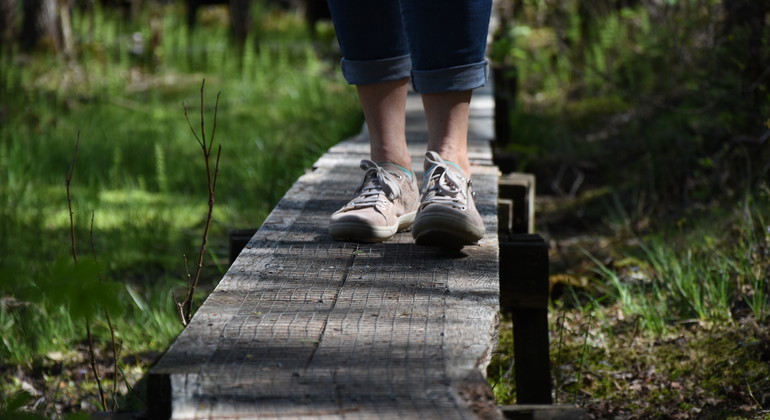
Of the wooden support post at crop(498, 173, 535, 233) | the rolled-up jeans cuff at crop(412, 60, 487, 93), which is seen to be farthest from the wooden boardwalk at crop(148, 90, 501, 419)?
the wooden support post at crop(498, 173, 535, 233)

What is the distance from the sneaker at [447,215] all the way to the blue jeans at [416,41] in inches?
10.9

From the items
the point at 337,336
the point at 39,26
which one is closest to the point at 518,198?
the point at 337,336

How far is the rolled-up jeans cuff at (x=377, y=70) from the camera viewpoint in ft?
8.55

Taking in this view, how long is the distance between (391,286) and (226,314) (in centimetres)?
39

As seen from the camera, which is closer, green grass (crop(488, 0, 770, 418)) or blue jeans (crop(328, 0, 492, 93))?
blue jeans (crop(328, 0, 492, 93))

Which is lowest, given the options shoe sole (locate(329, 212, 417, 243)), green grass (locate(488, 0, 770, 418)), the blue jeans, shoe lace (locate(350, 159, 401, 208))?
green grass (locate(488, 0, 770, 418))

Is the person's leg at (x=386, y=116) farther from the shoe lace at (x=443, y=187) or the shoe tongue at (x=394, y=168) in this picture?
the shoe lace at (x=443, y=187)

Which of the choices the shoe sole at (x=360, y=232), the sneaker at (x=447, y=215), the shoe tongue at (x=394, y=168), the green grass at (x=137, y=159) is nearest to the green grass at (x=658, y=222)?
the sneaker at (x=447, y=215)

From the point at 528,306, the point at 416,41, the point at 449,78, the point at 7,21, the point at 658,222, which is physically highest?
the point at 416,41

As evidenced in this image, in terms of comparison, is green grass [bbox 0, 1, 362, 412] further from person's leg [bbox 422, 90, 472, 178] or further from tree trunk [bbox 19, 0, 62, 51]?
person's leg [bbox 422, 90, 472, 178]

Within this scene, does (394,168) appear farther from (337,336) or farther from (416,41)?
(337,336)

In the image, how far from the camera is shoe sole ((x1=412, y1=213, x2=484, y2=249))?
2.18 metres

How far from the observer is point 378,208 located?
7.81 ft

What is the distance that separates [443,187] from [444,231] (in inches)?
7.8
